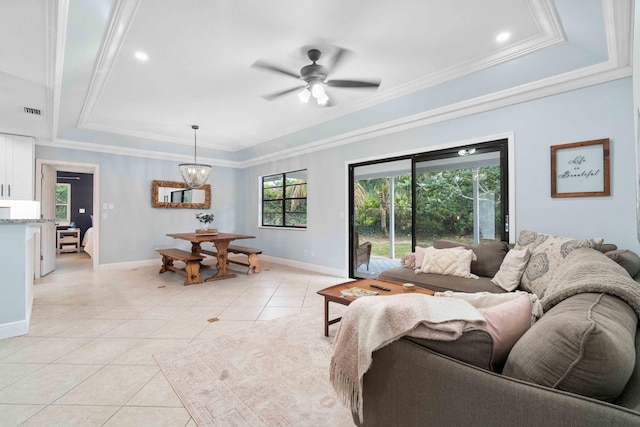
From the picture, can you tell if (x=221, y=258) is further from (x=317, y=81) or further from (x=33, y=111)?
(x=317, y=81)

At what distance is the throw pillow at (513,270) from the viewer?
2.59m

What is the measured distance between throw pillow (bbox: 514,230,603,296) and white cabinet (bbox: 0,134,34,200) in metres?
6.89

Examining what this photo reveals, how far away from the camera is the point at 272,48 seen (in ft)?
8.82

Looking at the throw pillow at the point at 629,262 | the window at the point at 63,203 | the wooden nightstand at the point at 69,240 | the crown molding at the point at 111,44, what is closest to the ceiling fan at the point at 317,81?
the crown molding at the point at 111,44

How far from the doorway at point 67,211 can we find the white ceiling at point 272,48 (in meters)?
1.29

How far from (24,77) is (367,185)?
439cm

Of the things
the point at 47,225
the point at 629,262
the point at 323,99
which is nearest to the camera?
the point at 629,262

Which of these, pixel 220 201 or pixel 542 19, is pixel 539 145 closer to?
pixel 542 19

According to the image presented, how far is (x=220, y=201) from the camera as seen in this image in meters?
7.06

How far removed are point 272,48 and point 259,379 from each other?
9.05 feet

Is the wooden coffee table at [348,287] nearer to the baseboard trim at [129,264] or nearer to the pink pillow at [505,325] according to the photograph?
the pink pillow at [505,325]

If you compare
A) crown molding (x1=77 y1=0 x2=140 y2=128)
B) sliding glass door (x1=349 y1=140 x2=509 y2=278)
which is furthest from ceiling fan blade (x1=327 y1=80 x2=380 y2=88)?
sliding glass door (x1=349 y1=140 x2=509 y2=278)

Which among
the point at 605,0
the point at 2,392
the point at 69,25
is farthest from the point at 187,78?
the point at 605,0

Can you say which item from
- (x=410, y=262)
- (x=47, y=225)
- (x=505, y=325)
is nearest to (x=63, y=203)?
(x=47, y=225)
